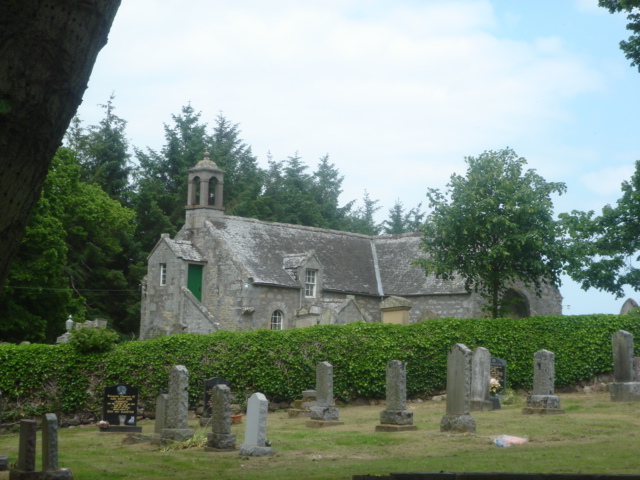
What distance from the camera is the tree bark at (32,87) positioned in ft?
13.7

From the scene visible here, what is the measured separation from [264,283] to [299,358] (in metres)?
14.0

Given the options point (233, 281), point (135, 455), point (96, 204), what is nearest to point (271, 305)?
point (233, 281)

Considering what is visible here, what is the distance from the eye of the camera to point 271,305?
38875 millimetres

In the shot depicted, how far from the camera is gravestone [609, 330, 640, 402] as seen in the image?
73.7 ft

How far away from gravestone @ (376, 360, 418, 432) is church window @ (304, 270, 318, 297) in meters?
21.7

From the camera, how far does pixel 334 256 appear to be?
4381 cm

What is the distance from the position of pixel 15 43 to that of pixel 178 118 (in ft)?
198

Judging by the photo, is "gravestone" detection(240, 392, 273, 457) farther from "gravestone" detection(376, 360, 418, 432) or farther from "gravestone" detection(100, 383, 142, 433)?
"gravestone" detection(100, 383, 142, 433)

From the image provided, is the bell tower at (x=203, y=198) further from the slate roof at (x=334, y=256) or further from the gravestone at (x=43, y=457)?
the gravestone at (x=43, y=457)

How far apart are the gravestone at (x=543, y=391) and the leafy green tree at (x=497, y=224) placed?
11286mm

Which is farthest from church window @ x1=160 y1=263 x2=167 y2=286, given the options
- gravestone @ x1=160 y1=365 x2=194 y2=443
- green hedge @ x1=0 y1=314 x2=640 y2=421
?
gravestone @ x1=160 y1=365 x2=194 y2=443

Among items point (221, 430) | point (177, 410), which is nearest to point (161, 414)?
point (177, 410)

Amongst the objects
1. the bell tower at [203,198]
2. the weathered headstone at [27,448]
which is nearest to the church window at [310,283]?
the bell tower at [203,198]

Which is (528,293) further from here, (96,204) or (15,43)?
(15,43)
